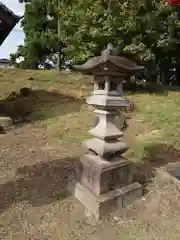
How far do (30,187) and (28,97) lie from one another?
768 centimetres

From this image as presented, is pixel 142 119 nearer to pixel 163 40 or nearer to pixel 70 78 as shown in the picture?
pixel 163 40

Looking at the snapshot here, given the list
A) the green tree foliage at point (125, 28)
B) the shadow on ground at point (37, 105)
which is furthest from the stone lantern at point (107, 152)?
the green tree foliage at point (125, 28)

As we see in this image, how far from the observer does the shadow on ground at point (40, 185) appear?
425 centimetres

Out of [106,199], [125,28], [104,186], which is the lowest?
[106,199]

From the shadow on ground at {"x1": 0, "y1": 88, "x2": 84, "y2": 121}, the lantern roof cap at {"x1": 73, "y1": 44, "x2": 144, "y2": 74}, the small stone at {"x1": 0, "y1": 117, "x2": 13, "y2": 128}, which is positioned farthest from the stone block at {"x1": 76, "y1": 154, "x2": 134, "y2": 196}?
the shadow on ground at {"x1": 0, "y1": 88, "x2": 84, "y2": 121}

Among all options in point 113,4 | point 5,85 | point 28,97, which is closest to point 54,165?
point 28,97

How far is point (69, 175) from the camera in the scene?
5.02 m

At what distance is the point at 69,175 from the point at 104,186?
1.23 m

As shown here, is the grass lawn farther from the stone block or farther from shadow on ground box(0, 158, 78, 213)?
the stone block

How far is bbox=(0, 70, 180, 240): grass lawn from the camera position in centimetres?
361

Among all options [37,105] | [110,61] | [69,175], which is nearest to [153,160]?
[69,175]

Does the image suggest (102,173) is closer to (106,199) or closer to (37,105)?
(106,199)

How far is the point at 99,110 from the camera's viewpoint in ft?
13.3

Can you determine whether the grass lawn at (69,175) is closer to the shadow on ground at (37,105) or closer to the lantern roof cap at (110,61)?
the shadow on ground at (37,105)
